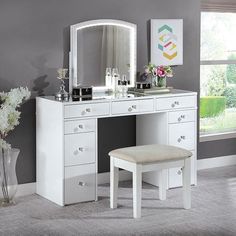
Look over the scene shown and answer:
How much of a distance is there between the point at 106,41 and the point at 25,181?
1267 millimetres

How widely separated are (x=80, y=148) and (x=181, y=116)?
3.00ft

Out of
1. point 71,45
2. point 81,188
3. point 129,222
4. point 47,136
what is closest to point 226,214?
point 129,222

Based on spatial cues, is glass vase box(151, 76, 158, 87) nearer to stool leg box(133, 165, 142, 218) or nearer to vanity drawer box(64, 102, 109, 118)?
vanity drawer box(64, 102, 109, 118)

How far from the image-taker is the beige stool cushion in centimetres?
437

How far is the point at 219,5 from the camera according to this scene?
583 cm

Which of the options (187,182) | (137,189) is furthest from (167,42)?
(137,189)

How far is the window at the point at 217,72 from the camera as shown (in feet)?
19.3

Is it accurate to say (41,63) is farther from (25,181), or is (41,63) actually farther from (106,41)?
(25,181)

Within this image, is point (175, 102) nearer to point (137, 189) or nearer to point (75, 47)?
point (75, 47)

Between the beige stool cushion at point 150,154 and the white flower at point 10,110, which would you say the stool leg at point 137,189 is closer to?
the beige stool cushion at point 150,154

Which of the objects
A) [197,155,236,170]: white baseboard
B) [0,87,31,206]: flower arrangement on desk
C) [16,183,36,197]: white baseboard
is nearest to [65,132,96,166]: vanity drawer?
[0,87,31,206]: flower arrangement on desk

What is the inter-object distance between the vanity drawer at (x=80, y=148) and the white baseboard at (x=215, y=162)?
143 centimetres

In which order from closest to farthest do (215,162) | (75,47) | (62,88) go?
(62,88)
(75,47)
(215,162)

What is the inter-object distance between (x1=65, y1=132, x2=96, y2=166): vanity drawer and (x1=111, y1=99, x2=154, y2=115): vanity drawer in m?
0.26
